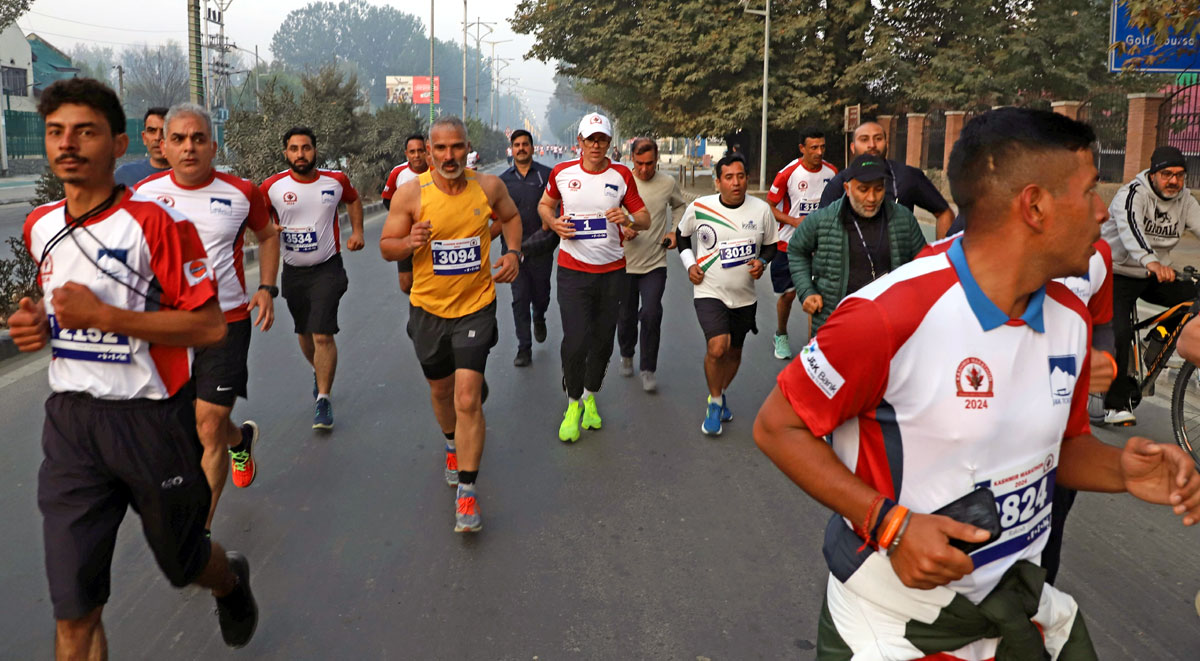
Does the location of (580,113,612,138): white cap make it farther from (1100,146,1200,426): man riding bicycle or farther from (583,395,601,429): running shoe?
(1100,146,1200,426): man riding bicycle

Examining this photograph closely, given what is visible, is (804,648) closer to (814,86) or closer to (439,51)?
(814,86)

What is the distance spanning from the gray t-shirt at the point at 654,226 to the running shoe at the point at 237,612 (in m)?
4.72

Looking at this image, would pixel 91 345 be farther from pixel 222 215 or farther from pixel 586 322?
pixel 586 322

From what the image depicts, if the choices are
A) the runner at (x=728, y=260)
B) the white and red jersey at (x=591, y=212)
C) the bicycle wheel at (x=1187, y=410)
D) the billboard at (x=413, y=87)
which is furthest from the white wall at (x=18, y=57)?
the bicycle wheel at (x=1187, y=410)

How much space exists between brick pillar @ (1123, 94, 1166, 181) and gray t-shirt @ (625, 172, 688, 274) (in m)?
16.1

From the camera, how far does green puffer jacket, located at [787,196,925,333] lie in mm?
5910

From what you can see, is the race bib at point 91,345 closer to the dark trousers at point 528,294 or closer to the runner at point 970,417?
the runner at point 970,417

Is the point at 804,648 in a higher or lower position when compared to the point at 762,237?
lower

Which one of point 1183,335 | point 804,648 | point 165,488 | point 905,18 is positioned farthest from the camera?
point 905,18

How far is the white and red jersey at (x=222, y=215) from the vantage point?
211 inches

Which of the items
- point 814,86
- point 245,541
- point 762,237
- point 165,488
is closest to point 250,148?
point 762,237

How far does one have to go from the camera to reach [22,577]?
14.8 ft

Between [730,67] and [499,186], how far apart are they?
33092 millimetres

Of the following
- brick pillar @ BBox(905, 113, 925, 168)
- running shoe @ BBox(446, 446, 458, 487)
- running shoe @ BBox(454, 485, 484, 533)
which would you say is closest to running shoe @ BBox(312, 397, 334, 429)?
running shoe @ BBox(446, 446, 458, 487)
